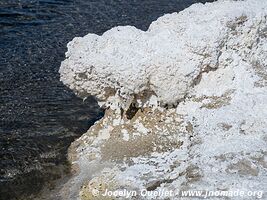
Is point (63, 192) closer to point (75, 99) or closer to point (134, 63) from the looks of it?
point (134, 63)

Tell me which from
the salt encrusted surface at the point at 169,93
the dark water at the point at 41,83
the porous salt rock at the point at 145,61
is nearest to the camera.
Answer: the salt encrusted surface at the point at 169,93

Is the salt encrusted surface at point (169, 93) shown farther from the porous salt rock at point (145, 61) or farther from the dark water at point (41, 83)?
the dark water at point (41, 83)

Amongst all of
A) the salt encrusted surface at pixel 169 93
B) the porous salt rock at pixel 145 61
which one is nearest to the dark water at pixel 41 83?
the salt encrusted surface at pixel 169 93

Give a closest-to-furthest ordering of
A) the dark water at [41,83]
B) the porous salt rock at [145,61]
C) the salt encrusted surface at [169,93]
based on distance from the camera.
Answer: the salt encrusted surface at [169,93]
the porous salt rock at [145,61]
the dark water at [41,83]

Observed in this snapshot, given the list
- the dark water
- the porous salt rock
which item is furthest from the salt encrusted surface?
the dark water

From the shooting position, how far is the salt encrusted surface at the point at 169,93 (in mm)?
3867

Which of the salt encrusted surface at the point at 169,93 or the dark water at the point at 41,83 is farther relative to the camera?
the dark water at the point at 41,83

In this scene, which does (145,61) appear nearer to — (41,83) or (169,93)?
(169,93)

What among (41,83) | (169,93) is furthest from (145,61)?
(41,83)

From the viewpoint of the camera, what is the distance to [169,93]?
4.22 metres

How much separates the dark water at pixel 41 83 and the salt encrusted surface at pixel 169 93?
428 millimetres

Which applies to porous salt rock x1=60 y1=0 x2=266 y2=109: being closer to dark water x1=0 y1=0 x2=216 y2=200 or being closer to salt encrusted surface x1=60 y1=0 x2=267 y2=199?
salt encrusted surface x1=60 y1=0 x2=267 y2=199

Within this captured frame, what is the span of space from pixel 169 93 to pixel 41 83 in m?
2.27

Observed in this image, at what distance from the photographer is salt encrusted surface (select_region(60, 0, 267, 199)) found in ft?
12.7
